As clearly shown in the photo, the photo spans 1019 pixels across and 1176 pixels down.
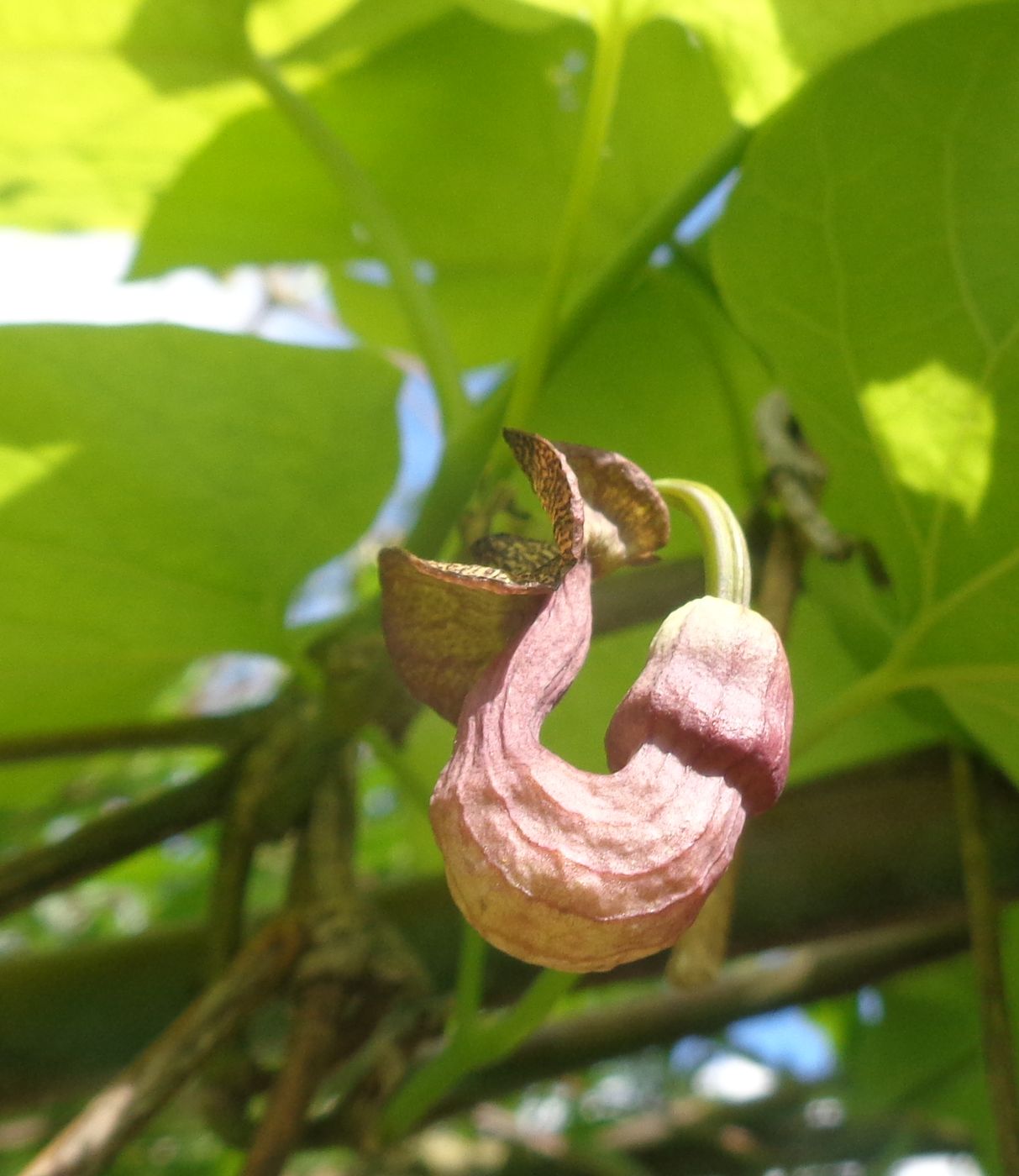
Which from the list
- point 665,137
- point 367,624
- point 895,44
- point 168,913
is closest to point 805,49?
point 895,44

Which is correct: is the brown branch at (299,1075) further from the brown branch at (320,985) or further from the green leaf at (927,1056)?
the green leaf at (927,1056)

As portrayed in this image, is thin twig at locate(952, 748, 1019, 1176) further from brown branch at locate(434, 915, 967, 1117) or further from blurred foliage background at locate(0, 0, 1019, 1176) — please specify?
brown branch at locate(434, 915, 967, 1117)

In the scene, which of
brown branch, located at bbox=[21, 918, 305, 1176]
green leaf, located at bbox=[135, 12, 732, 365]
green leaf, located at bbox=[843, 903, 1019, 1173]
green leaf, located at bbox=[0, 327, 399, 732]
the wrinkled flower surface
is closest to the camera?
the wrinkled flower surface

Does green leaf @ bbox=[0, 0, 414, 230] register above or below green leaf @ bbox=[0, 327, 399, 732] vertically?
above

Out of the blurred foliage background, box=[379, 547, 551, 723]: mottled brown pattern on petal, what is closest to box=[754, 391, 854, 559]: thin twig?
the blurred foliage background

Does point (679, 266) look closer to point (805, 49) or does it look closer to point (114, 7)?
point (805, 49)

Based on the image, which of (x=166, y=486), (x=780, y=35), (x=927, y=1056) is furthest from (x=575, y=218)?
(x=927, y=1056)

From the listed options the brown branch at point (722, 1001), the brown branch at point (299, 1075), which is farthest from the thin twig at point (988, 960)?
the brown branch at point (299, 1075)
